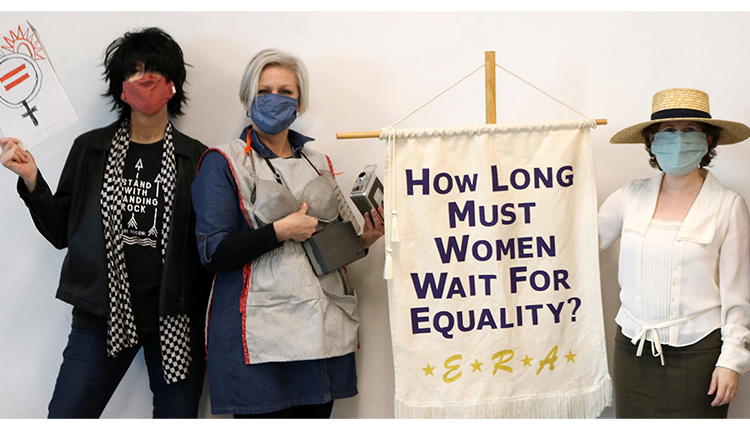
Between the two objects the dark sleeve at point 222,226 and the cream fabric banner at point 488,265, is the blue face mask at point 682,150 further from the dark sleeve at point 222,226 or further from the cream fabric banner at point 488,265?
the dark sleeve at point 222,226

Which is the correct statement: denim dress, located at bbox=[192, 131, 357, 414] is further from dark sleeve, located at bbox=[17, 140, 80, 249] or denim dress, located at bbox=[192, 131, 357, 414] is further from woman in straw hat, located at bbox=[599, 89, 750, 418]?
woman in straw hat, located at bbox=[599, 89, 750, 418]

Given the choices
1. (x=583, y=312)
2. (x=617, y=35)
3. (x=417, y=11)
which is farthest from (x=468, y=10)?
(x=583, y=312)

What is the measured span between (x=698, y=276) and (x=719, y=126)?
504 millimetres

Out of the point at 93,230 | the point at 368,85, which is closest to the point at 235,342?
the point at 93,230

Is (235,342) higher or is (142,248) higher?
(142,248)

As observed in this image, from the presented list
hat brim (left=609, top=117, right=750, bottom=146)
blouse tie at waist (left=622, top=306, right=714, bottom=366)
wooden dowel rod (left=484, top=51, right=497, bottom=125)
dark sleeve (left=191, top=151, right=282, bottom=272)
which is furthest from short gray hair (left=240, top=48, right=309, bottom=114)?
blouse tie at waist (left=622, top=306, right=714, bottom=366)

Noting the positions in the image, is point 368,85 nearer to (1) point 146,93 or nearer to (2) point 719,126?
(1) point 146,93

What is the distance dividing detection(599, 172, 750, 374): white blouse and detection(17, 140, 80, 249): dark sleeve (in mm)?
1961

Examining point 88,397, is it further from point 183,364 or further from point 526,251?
point 526,251

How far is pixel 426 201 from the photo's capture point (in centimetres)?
196

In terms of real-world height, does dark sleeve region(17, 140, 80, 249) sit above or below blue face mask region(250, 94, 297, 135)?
below

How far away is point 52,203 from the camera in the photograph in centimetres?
205

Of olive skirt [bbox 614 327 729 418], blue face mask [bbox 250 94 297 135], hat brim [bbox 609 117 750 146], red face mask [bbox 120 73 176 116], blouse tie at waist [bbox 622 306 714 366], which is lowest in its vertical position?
olive skirt [bbox 614 327 729 418]

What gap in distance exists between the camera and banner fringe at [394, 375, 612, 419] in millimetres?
1955
